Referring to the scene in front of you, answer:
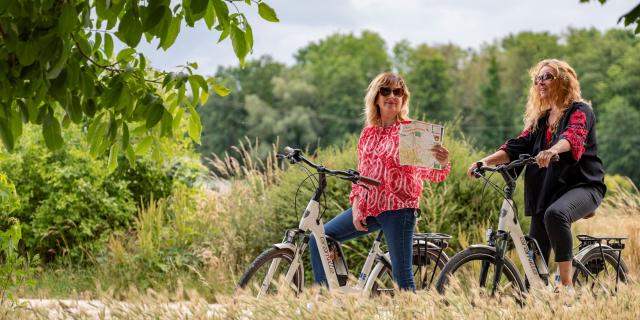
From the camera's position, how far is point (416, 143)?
5.53 metres

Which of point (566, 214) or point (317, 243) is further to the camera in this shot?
point (566, 214)

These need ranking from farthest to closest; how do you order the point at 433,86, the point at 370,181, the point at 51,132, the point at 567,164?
the point at 433,86 → the point at 567,164 → the point at 370,181 → the point at 51,132

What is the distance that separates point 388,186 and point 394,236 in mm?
307

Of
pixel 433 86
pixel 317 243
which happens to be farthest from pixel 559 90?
pixel 433 86

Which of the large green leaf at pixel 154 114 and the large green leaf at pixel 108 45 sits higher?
the large green leaf at pixel 108 45

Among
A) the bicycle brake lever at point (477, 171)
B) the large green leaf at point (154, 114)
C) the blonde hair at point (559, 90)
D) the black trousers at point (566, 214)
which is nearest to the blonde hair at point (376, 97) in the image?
the bicycle brake lever at point (477, 171)

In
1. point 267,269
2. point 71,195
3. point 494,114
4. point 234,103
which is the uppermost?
point 494,114

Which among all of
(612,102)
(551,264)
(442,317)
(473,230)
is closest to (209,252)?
(473,230)

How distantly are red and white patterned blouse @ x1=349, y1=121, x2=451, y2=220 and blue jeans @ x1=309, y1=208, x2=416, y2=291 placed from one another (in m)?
0.06

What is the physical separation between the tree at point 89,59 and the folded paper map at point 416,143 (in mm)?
1577

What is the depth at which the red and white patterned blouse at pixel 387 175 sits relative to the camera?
5.64m

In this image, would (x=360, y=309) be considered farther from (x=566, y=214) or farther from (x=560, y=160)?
(x=560, y=160)

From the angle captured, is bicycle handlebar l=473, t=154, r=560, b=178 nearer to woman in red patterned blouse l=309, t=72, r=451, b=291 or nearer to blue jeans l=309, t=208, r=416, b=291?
woman in red patterned blouse l=309, t=72, r=451, b=291

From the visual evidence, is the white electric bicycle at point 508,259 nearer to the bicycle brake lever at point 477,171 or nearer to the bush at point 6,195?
the bicycle brake lever at point 477,171
